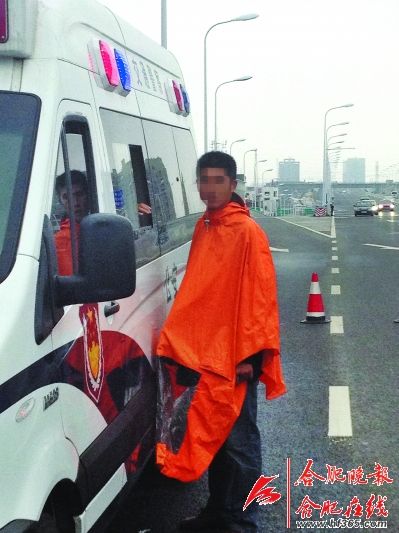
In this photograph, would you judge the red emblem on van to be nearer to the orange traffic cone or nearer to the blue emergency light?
the blue emergency light

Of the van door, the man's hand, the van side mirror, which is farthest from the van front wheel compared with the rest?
the man's hand

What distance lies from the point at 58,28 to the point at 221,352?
1557 millimetres

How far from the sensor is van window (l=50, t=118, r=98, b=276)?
2.94m

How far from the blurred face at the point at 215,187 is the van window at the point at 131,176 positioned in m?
0.39

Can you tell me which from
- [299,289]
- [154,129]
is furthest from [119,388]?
[299,289]

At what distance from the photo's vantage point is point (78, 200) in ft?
10.5

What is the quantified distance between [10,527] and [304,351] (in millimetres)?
6578

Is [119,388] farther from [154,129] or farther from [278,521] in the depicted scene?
[154,129]

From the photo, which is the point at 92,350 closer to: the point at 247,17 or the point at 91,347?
the point at 91,347

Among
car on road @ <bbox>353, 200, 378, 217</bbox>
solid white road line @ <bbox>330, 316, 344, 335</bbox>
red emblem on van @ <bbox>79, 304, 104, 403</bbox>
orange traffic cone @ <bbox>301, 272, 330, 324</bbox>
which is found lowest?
car on road @ <bbox>353, 200, 378, 217</bbox>

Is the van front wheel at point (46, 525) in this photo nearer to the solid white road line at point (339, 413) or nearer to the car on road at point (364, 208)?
the solid white road line at point (339, 413)

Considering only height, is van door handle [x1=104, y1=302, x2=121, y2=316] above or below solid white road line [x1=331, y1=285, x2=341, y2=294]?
above

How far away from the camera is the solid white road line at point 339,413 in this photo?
578 cm
